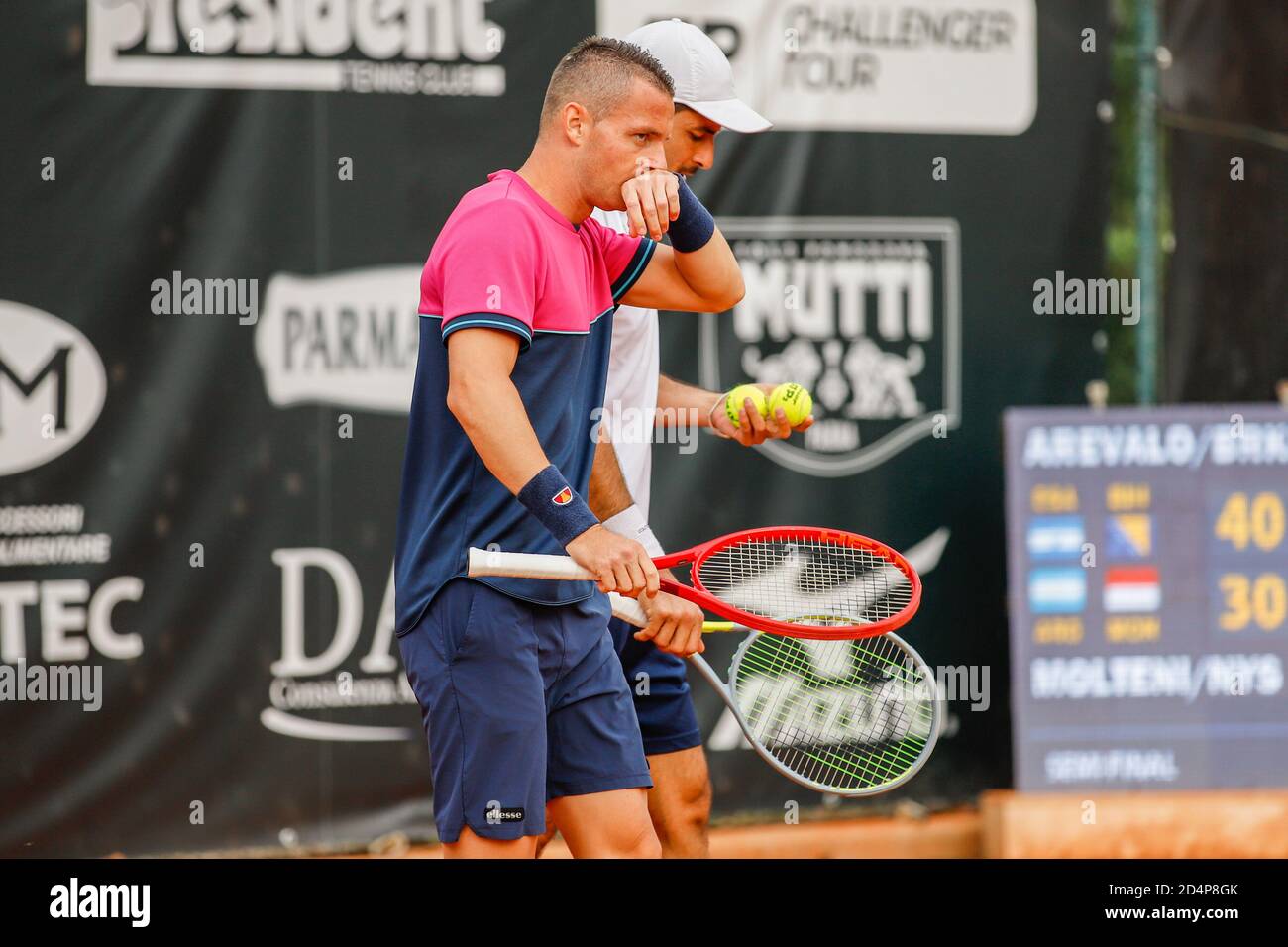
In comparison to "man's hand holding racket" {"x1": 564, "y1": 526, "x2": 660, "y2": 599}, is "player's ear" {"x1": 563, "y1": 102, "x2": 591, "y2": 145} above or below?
above

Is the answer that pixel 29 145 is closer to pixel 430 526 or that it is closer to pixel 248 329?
pixel 248 329

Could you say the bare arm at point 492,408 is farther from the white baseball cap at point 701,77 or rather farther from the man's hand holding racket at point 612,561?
the white baseball cap at point 701,77

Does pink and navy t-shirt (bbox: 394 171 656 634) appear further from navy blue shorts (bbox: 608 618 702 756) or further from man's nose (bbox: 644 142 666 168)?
navy blue shorts (bbox: 608 618 702 756)

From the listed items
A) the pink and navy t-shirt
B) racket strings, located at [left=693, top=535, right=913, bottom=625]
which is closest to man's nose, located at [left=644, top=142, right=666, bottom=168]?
the pink and navy t-shirt

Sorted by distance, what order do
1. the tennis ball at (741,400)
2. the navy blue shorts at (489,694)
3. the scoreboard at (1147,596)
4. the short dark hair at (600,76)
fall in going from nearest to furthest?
the navy blue shorts at (489,694)
the short dark hair at (600,76)
the tennis ball at (741,400)
the scoreboard at (1147,596)

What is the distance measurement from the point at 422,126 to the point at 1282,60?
125 inches

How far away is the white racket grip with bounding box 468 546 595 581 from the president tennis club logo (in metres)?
2.91

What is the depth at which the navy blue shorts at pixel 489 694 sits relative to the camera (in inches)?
120

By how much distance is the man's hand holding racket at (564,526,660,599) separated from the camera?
116 inches

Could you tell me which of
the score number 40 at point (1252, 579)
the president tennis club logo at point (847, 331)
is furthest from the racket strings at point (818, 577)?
the score number 40 at point (1252, 579)

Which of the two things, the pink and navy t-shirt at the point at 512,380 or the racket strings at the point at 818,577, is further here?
the racket strings at the point at 818,577

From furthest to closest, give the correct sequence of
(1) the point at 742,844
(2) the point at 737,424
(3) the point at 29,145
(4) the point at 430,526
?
(1) the point at 742,844 → (3) the point at 29,145 → (2) the point at 737,424 → (4) the point at 430,526

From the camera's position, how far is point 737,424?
12.1 ft

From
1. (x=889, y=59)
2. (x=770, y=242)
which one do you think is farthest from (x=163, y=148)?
(x=889, y=59)
